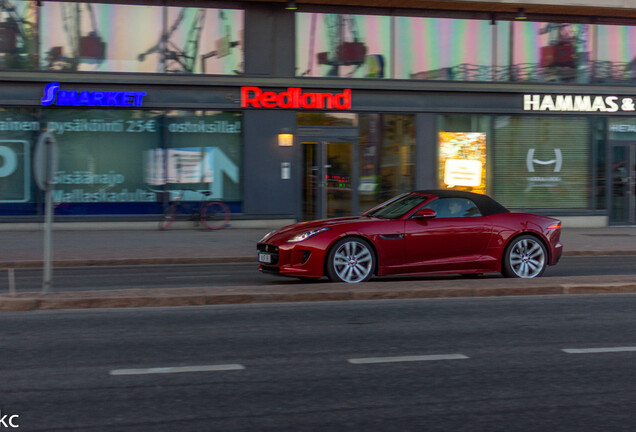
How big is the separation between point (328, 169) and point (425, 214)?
39.1 feet

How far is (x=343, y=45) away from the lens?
907 inches

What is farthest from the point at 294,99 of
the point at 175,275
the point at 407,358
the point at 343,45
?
the point at 407,358

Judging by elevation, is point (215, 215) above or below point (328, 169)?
below

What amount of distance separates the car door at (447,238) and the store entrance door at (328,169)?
11.5m

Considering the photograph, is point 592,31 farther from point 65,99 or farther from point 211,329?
point 211,329

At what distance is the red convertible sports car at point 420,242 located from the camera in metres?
11.0

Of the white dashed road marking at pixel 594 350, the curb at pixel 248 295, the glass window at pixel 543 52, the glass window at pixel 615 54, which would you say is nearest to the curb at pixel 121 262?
the curb at pixel 248 295

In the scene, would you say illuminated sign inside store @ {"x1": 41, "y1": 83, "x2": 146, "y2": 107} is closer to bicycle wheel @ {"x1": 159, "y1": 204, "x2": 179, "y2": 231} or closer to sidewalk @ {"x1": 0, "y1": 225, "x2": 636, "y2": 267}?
bicycle wheel @ {"x1": 159, "y1": 204, "x2": 179, "y2": 231}

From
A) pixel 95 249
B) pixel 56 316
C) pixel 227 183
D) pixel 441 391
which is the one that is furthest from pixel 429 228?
pixel 227 183

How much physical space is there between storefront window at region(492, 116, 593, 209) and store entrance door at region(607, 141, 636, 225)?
2.39 feet

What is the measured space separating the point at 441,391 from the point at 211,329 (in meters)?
2.98

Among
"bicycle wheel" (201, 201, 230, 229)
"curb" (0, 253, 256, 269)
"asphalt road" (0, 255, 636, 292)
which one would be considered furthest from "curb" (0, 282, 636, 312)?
"bicycle wheel" (201, 201, 230, 229)

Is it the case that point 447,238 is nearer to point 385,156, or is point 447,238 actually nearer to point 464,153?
point 385,156

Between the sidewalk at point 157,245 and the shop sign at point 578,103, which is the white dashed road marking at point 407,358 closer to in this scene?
the sidewalk at point 157,245
